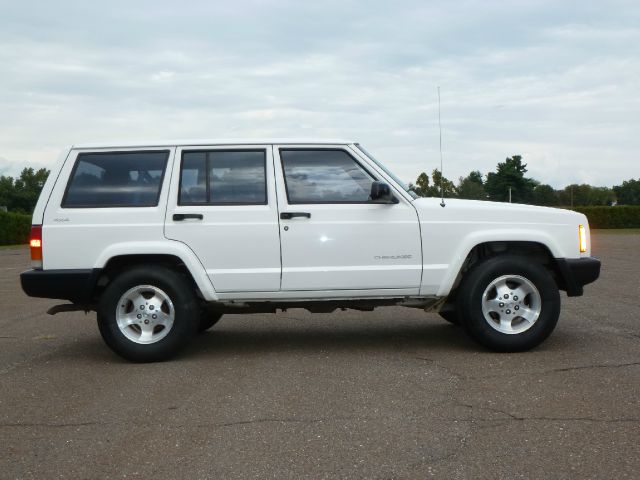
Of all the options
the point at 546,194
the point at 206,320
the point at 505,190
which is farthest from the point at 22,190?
the point at 206,320

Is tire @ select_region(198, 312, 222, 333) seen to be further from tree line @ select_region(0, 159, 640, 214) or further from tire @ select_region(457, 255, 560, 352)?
tree line @ select_region(0, 159, 640, 214)

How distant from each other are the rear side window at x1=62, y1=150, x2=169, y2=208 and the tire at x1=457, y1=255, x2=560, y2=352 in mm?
3016

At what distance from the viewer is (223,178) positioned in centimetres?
714

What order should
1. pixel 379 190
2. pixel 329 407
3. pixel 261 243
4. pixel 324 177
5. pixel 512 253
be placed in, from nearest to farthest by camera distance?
1. pixel 329 407
2. pixel 379 190
3. pixel 261 243
4. pixel 324 177
5. pixel 512 253

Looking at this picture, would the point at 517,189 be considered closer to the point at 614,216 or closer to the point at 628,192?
the point at 614,216

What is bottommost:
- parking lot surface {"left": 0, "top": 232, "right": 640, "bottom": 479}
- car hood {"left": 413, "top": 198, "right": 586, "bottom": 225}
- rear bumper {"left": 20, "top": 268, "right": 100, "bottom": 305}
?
parking lot surface {"left": 0, "top": 232, "right": 640, "bottom": 479}

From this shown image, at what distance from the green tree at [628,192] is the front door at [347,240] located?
164233 mm

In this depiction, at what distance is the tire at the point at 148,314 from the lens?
6.91 m

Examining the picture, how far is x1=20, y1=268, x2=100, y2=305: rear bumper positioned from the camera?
688cm

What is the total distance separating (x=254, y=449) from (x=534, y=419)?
177cm

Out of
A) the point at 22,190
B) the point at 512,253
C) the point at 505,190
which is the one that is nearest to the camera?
the point at 512,253

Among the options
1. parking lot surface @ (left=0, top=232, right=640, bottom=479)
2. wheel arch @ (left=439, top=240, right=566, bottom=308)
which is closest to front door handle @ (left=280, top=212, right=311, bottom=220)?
parking lot surface @ (left=0, top=232, right=640, bottom=479)

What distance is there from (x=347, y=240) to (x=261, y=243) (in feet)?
2.54

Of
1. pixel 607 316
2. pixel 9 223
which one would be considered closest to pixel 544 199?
pixel 9 223
